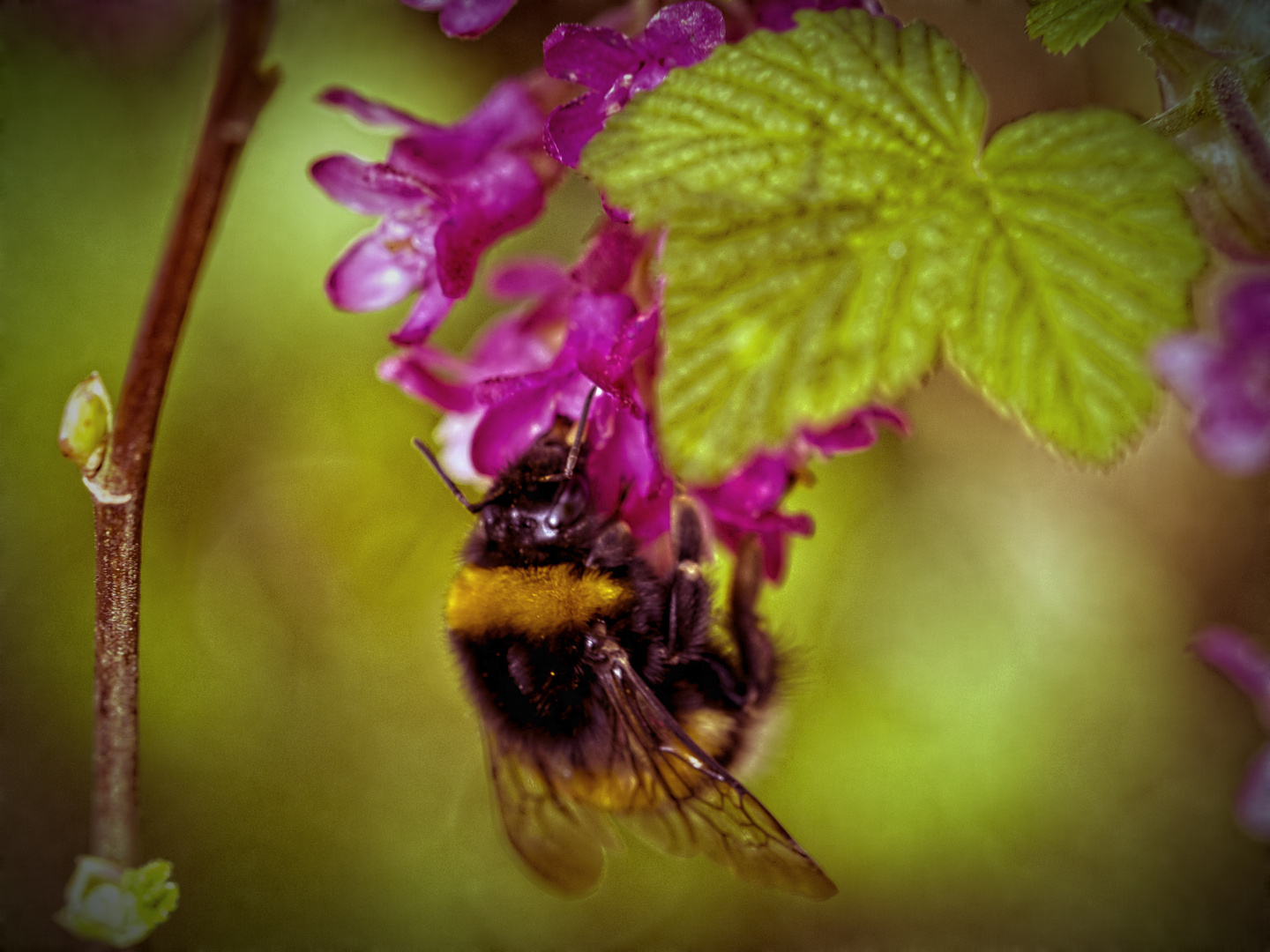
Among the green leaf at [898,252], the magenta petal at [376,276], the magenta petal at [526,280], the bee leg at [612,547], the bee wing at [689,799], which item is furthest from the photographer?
the magenta petal at [526,280]

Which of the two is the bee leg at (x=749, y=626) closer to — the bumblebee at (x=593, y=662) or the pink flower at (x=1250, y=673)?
the bumblebee at (x=593, y=662)

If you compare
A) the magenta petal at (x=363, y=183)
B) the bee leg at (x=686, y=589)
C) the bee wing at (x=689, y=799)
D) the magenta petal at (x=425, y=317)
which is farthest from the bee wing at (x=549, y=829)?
the magenta petal at (x=363, y=183)

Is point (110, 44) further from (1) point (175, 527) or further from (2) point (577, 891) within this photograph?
Answer: (2) point (577, 891)

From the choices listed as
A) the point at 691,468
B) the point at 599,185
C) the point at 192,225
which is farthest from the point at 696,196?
the point at 192,225

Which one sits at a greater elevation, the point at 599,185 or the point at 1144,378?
the point at 599,185

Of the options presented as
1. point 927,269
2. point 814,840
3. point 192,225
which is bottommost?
point 814,840

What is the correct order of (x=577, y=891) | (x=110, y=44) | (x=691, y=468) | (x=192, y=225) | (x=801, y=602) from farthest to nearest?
(x=801, y=602) → (x=110, y=44) → (x=577, y=891) → (x=192, y=225) → (x=691, y=468)

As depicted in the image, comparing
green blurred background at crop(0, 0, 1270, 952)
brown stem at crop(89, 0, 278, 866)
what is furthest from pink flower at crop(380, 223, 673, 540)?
green blurred background at crop(0, 0, 1270, 952)
